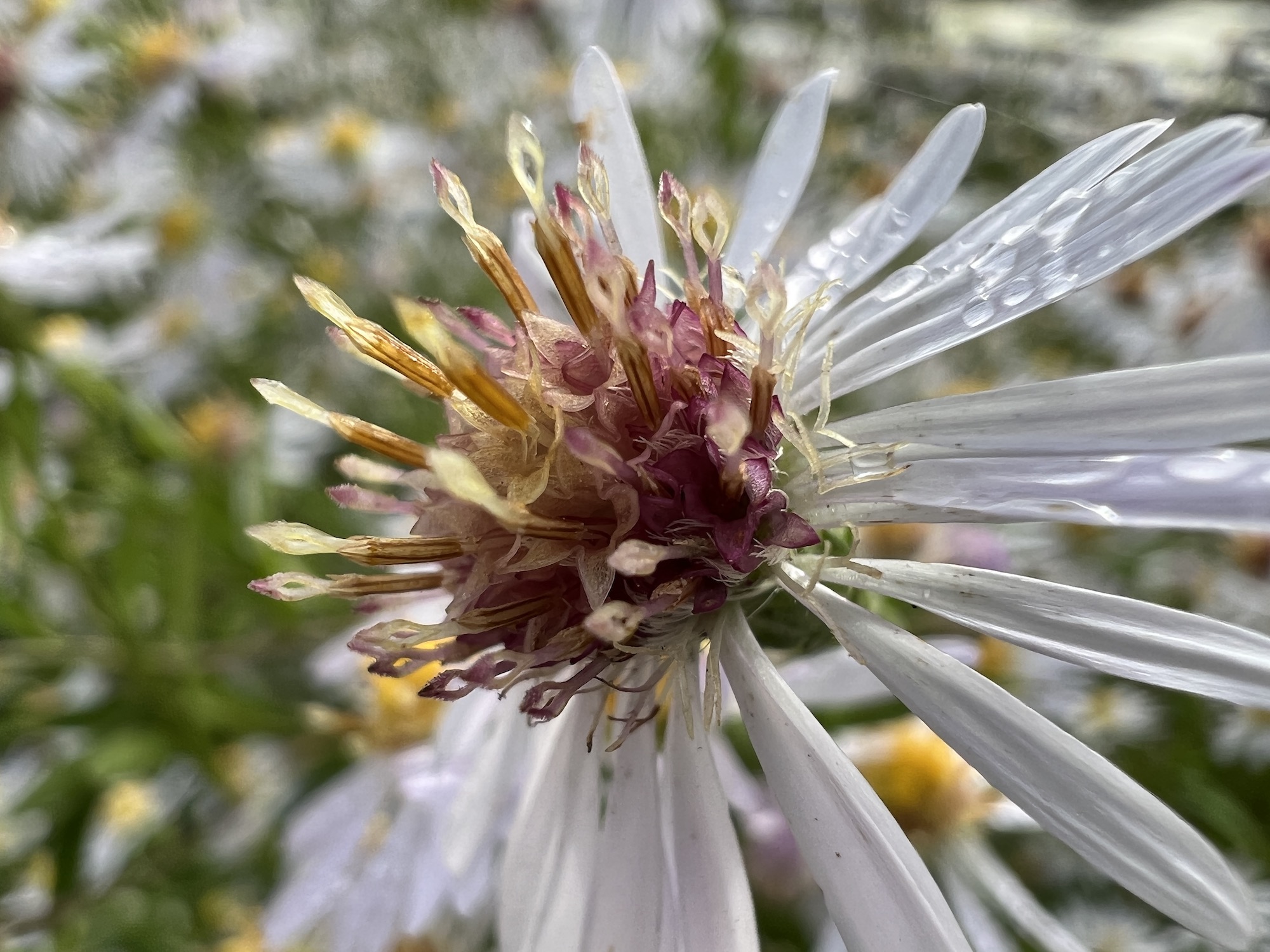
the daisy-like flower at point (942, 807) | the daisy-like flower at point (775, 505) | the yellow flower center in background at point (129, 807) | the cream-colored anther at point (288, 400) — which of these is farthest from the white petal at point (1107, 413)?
the yellow flower center in background at point (129, 807)

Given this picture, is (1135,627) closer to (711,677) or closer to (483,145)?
(711,677)

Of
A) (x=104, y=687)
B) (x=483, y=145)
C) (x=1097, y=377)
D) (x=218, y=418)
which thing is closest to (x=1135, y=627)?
(x=1097, y=377)

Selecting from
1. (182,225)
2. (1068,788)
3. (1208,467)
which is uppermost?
(182,225)

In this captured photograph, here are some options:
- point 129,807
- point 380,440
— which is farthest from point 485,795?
point 129,807

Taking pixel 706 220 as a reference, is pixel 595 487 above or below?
below


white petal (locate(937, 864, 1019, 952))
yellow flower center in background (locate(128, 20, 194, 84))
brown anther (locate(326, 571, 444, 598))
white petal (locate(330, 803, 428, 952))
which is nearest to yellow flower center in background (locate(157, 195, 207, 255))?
yellow flower center in background (locate(128, 20, 194, 84))

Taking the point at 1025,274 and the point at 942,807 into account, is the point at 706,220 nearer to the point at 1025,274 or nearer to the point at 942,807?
the point at 1025,274

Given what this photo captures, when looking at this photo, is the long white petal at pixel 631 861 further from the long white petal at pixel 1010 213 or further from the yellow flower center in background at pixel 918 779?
the yellow flower center in background at pixel 918 779
